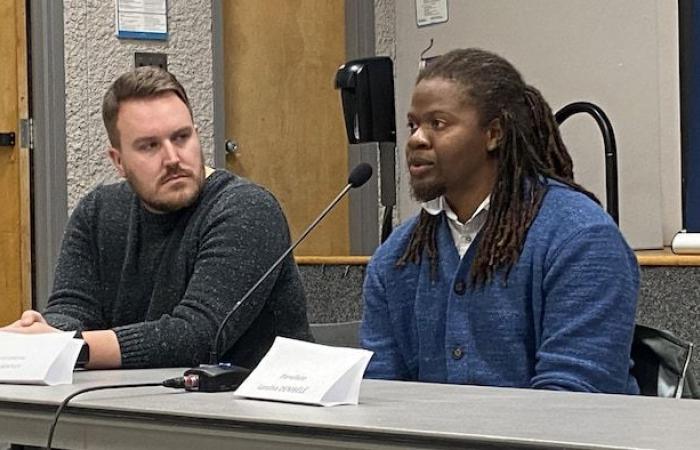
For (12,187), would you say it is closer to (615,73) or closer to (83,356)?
(615,73)

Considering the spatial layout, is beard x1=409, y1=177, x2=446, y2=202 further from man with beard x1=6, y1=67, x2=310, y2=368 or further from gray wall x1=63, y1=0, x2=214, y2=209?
gray wall x1=63, y1=0, x2=214, y2=209

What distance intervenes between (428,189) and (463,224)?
0.08 metres

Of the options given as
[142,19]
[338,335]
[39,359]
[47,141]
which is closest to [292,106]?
[142,19]

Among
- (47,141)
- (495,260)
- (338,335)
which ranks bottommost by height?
(338,335)

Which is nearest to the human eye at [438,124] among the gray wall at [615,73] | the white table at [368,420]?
the white table at [368,420]

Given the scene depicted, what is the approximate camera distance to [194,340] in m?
2.10

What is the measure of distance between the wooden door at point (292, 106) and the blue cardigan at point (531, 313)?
2396 millimetres

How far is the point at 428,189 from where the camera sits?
2.01m

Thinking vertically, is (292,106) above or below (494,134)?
above

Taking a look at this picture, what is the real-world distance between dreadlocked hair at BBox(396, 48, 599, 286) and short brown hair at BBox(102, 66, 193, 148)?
543 mm

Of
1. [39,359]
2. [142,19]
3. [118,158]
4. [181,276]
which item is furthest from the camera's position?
[142,19]

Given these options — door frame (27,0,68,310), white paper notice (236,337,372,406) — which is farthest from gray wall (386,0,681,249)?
white paper notice (236,337,372,406)

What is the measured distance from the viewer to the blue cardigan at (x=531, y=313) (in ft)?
5.88

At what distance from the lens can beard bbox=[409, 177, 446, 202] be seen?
200cm
